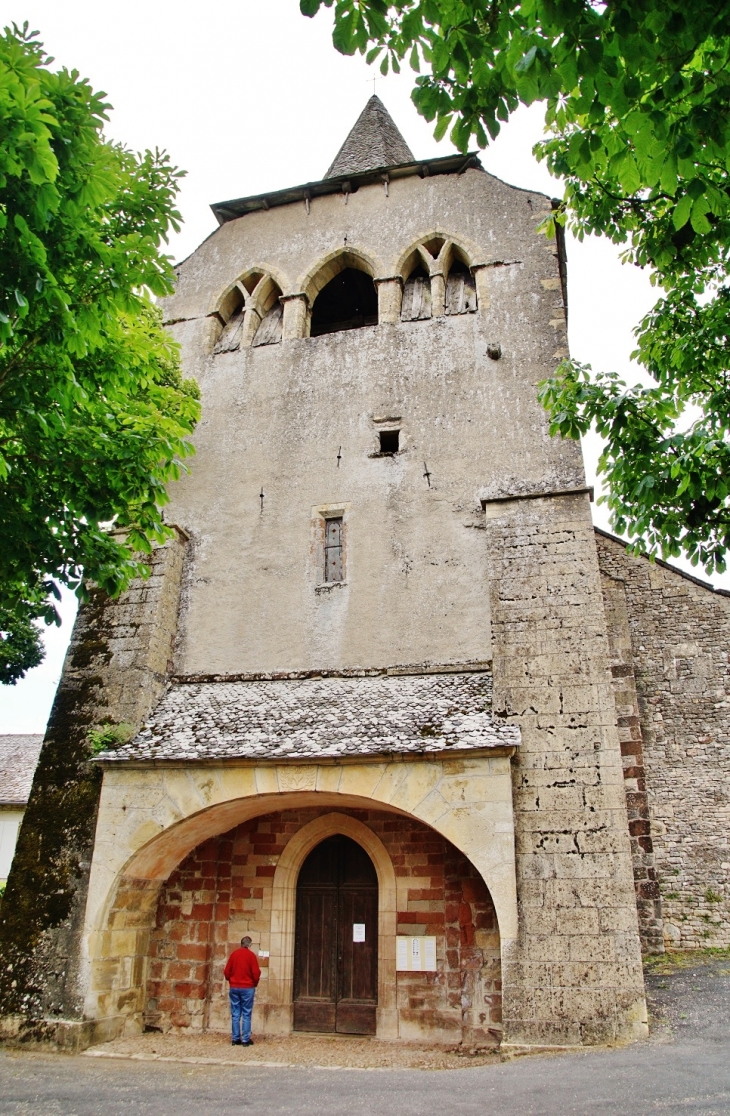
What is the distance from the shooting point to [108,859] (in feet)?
27.3

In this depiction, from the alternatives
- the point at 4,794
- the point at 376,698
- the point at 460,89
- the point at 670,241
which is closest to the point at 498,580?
the point at 376,698

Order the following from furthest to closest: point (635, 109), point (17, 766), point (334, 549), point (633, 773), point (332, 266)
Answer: point (17, 766) → point (332, 266) → point (334, 549) → point (633, 773) → point (635, 109)

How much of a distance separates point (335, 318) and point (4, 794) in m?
16.1

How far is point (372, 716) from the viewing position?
8.59m

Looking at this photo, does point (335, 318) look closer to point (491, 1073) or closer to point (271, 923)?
point (271, 923)

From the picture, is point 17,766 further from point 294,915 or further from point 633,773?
point 633,773

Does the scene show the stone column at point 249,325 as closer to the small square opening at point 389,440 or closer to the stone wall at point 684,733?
the small square opening at point 389,440

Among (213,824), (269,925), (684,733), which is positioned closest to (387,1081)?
(269,925)

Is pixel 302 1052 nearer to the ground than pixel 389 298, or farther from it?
nearer to the ground

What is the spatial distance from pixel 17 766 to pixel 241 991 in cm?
1722

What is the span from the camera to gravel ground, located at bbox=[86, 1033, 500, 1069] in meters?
7.33

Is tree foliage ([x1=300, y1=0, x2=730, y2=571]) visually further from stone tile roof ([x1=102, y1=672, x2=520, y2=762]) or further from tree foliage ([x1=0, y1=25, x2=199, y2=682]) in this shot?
stone tile roof ([x1=102, y1=672, x2=520, y2=762])

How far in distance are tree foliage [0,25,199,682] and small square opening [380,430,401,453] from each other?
12.6 ft

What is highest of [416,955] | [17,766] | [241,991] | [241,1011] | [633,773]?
[17,766]
